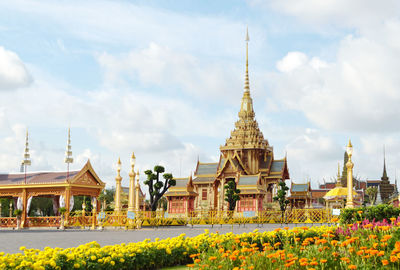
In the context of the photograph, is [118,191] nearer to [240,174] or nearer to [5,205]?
[240,174]

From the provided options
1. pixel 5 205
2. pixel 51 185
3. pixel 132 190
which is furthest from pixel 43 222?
pixel 5 205

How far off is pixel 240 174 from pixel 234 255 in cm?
4752

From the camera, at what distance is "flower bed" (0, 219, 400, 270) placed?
704 centimetres

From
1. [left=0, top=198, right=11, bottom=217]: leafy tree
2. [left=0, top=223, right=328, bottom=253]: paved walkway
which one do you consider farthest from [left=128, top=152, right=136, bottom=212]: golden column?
[left=0, top=198, right=11, bottom=217]: leafy tree

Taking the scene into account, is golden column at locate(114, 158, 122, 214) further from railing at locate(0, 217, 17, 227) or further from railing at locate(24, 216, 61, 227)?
railing at locate(0, 217, 17, 227)

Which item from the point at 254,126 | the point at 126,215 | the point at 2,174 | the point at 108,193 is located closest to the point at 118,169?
the point at 126,215

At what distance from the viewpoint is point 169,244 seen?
10180 millimetres

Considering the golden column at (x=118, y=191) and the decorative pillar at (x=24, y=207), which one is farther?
the decorative pillar at (x=24, y=207)

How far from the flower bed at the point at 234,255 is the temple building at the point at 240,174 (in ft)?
132

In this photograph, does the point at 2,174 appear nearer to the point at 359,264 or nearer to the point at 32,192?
the point at 32,192

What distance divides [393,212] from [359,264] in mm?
11471

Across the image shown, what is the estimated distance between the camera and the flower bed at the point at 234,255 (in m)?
7.04

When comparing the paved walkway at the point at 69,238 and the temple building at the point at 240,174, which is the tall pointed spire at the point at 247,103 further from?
the paved walkway at the point at 69,238

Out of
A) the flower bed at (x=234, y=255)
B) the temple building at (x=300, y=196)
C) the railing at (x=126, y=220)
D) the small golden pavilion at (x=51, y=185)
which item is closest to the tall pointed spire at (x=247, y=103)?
the temple building at (x=300, y=196)
